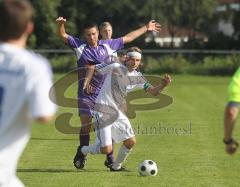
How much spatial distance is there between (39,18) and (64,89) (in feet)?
83.3

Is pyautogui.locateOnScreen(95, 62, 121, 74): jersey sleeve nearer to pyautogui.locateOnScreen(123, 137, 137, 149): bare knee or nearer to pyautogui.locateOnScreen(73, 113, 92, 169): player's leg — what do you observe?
pyautogui.locateOnScreen(73, 113, 92, 169): player's leg

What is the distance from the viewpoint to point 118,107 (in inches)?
428

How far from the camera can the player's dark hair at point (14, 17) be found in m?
4.89

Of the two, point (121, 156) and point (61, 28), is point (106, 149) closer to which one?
point (121, 156)

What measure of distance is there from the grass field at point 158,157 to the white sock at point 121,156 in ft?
0.62

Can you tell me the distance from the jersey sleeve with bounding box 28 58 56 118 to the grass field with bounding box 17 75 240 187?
493 cm

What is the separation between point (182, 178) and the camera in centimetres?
1039

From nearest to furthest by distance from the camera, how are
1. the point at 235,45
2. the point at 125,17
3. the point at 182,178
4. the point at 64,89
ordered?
the point at 182,178, the point at 64,89, the point at 235,45, the point at 125,17

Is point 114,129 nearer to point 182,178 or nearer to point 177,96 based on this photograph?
point 182,178

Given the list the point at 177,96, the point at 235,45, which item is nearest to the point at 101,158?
the point at 177,96

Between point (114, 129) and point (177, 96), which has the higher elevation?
point (114, 129)

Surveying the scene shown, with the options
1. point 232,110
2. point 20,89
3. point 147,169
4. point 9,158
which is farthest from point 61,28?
point 20,89

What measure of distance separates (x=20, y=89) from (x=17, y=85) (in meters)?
0.03

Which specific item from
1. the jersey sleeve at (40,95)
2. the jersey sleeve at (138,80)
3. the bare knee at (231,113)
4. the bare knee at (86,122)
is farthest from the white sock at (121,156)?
the jersey sleeve at (40,95)
